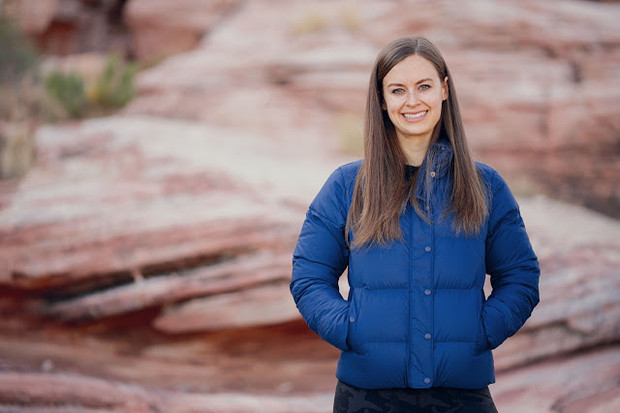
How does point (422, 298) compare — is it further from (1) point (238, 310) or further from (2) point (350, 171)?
(1) point (238, 310)

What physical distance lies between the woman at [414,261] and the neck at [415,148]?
10 millimetres

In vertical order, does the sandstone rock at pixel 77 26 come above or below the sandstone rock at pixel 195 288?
above

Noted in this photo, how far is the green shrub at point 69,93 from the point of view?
7.16 m

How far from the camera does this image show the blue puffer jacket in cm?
195

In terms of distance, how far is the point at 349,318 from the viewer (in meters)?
1.99

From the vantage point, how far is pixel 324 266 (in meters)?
2.11

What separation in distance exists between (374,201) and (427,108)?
41cm

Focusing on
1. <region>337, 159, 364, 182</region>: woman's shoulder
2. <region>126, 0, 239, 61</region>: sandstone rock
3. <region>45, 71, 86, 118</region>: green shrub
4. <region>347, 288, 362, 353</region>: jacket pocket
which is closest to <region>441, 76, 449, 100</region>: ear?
<region>337, 159, 364, 182</region>: woman's shoulder

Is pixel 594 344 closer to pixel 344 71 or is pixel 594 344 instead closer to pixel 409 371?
pixel 409 371

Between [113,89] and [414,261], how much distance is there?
6.71m

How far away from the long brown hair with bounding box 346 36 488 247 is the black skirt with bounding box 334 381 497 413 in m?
0.52

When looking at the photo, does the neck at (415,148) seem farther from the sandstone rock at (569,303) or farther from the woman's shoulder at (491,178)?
the sandstone rock at (569,303)

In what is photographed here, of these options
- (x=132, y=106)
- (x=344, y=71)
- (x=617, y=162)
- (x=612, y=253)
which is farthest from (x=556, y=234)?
(x=132, y=106)

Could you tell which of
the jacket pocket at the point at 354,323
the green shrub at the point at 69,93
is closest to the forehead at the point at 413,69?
the jacket pocket at the point at 354,323
